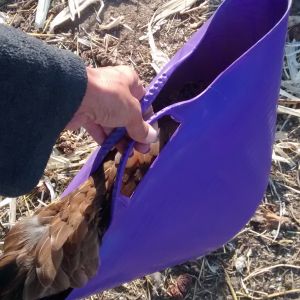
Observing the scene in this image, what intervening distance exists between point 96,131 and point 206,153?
18 cm

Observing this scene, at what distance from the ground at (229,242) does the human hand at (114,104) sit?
1.61 feet

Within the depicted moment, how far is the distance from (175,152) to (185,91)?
21 cm

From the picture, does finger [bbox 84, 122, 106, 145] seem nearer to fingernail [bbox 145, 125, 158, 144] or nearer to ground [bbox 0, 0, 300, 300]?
fingernail [bbox 145, 125, 158, 144]

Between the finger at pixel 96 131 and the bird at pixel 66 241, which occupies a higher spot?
the finger at pixel 96 131

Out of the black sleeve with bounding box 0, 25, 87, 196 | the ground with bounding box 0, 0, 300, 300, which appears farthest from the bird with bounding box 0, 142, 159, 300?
the ground with bounding box 0, 0, 300, 300

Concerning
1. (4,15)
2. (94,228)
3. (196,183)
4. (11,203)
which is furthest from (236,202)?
(4,15)

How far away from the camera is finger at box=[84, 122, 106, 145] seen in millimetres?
1142

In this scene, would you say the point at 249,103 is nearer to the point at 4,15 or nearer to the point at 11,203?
the point at 11,203

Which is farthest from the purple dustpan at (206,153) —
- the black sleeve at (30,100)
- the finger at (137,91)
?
the black sleeve at (30,100)

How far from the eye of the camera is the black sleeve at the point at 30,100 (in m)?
0.91

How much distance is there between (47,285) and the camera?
112 cm

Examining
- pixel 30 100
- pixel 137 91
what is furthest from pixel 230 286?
→ pixel 30 100

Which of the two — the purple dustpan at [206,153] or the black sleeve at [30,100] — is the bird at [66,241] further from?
the black sleeve at [30,100]

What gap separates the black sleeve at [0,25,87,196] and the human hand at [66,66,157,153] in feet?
0.10
